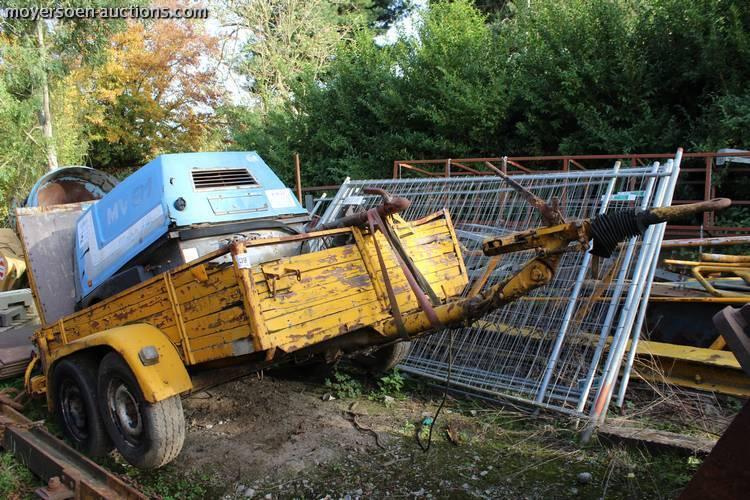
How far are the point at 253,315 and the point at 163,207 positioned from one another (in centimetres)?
156

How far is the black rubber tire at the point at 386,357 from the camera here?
201 inches

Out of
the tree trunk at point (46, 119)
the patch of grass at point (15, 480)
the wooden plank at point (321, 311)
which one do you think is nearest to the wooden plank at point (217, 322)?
the wooden plank at point (321, 311)

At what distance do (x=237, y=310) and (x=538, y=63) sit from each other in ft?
31.9

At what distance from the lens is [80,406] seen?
14.4 feet

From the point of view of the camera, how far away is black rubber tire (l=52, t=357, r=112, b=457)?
4.15 meters

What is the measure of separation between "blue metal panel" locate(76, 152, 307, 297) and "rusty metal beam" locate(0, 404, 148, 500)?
3.78 ft

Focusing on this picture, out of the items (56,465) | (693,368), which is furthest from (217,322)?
(693,368)

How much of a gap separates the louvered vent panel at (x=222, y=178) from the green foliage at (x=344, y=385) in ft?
6.52

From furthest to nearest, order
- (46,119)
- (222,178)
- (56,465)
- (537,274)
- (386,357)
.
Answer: (46,119)
(386,357)
(222,178)
(56,465)
(537,274)

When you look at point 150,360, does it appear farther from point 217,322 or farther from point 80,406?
point 80,406

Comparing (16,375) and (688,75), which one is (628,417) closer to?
(16,375)

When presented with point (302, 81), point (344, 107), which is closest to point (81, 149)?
point (302, 81)
